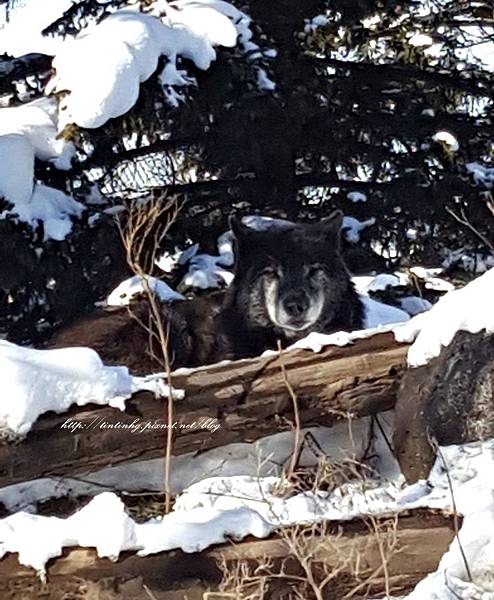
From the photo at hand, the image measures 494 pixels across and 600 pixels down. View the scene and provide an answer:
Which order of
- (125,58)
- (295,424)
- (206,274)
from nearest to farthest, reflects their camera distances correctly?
(295,424), (125,58), (206,274)

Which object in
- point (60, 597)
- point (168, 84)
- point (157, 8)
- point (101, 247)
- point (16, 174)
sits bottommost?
point (60, 597)

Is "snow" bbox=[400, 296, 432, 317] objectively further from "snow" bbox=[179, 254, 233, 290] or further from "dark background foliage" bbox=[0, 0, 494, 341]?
"snow" bbox=[179, 254, 233, 290]

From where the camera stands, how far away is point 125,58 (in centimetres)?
882

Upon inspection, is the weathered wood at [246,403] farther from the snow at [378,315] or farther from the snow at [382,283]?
the snow at [382,283]

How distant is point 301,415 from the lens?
5.89 meters

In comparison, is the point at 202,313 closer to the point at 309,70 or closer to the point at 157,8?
the point at 157,8

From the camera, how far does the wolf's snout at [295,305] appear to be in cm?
820

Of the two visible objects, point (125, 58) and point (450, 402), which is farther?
point (125, 58)

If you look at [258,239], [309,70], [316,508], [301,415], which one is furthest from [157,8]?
[316,508]

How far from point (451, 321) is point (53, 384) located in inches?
74.2

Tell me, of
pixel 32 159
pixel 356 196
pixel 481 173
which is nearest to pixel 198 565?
pixel 32 159

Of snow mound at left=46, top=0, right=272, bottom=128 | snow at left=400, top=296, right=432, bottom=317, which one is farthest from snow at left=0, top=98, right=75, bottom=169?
snow at left=400, top=296, right=432, bottom=317

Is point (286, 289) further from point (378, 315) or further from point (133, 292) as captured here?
point (133, 292)

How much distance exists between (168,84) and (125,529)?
18.7ft
